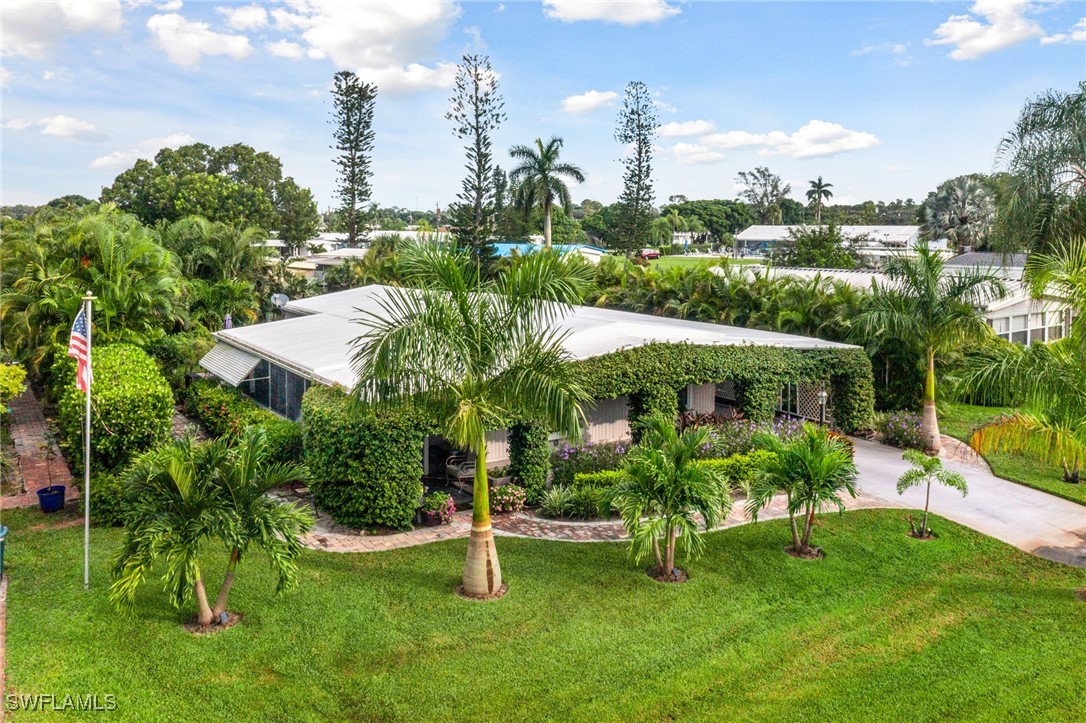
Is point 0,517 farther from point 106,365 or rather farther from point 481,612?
point 481,612

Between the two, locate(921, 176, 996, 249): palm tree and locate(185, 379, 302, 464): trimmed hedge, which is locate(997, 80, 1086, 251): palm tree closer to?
locate(185, 379, 302, 464): trimmed hedge

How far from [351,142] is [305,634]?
41.5m

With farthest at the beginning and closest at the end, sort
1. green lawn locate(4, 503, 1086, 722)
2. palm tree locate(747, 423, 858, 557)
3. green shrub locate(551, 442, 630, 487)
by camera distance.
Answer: green shrub locate(551, 442, 630, 487), palm tree locate(747, 423, 858, 557), green lawn locate(4, 503, 1086, 722)

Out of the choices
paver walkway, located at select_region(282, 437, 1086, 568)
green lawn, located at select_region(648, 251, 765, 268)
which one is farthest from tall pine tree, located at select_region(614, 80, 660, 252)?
paver walkway, located at select_region(282, 437, 1086, 568)

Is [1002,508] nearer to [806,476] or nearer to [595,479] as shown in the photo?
[806,476]

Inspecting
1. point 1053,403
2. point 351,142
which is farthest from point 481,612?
point 351,142

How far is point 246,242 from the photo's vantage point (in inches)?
1147

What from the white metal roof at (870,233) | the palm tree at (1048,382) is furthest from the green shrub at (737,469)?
the white metal roof at (870,233)

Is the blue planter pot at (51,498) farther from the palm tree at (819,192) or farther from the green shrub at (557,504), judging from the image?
the palm tree at (819,192)

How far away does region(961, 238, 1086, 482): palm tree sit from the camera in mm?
9406

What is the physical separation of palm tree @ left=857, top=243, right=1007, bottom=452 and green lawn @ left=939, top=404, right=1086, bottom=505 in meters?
1.46

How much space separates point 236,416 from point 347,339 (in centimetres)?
303

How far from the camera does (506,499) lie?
12.8 m

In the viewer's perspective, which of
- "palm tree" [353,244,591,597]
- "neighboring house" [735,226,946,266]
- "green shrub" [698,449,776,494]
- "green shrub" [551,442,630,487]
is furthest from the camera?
"neighboring house" [735,226,946,266]
